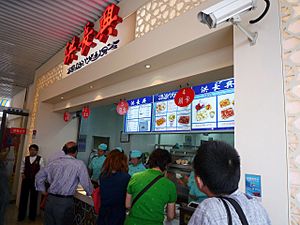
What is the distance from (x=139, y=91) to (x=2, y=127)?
4855 millimetres

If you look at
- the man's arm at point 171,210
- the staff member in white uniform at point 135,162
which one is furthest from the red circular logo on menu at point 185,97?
the staff member in white uniform at point 135,162

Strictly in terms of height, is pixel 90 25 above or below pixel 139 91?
above

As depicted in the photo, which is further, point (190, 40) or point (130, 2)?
point (130, 2)

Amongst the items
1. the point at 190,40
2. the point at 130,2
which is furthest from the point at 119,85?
the point at 190,40

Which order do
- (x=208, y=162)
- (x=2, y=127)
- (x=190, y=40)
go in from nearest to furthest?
1. (x=208, y=162)
2. (x=190, y=40)
3. (x=2, y=127)

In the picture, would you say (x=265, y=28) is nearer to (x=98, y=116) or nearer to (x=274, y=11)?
(x=274, y=11)

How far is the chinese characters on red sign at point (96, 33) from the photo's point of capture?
3641 mm

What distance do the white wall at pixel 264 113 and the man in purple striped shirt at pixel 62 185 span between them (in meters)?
2.14

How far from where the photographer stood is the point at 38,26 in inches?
191

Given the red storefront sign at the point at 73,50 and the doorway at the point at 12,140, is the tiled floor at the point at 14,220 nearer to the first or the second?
the doorway at the point at 12,140

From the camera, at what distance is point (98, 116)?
8000mm

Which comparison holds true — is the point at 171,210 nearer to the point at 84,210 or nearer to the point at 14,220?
the point at 84,210

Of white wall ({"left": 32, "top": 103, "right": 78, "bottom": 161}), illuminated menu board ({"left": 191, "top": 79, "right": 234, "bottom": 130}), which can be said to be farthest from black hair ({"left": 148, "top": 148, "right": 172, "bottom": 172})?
white wall ({"left": 32, "top": 103, "right": 78, "bottom": 161})

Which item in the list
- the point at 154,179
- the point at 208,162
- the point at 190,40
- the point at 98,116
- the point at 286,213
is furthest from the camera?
the point at 98,116
